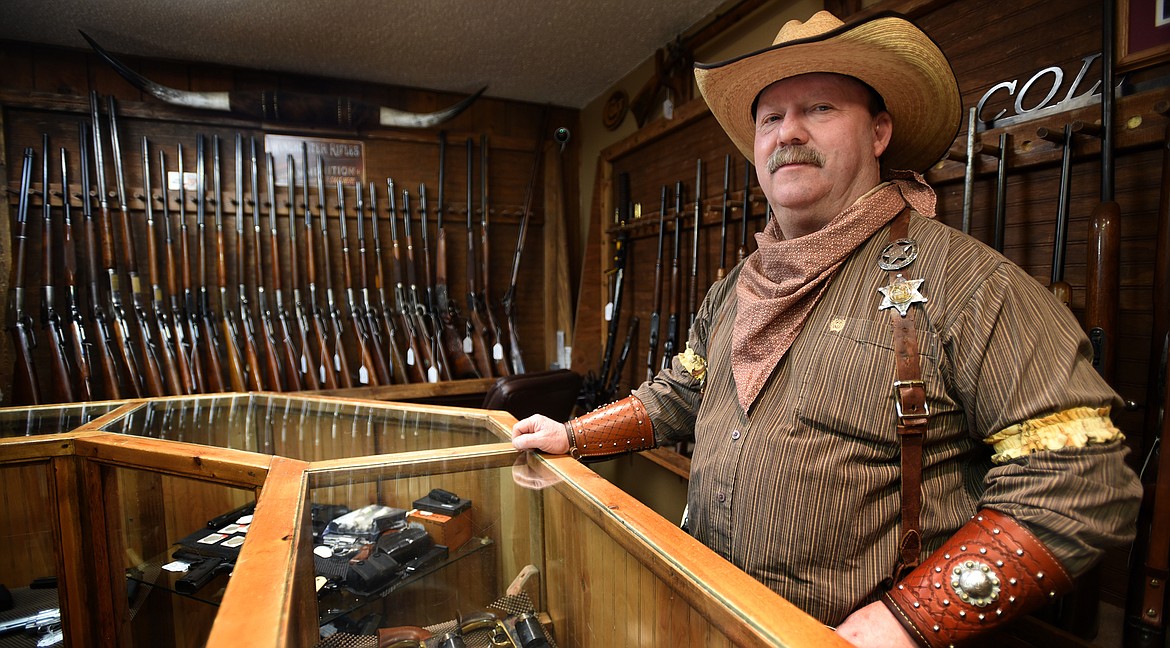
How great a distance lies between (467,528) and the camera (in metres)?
1.17

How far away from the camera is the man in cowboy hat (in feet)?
2.40

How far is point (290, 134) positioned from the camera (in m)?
3.44

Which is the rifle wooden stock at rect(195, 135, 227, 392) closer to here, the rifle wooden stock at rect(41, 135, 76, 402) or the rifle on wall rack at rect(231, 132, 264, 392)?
the rifle on wall rack at rect(231, 132, 264, 392)

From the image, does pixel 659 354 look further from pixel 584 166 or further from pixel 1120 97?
pixel 1120 97

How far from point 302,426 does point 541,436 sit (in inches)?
37.8

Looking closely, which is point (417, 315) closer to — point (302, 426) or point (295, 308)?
point (295, 308)

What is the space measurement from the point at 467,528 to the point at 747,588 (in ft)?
2.33

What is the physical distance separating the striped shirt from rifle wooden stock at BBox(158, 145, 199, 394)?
2968mm

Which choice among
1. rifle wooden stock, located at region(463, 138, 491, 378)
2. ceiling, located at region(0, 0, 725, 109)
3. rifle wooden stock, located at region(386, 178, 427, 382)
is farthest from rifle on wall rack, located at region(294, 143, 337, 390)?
rifle wooden stock, located at region(463, 138, 491, 378)

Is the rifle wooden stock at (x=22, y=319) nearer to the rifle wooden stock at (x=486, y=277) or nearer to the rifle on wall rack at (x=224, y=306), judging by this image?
the rifle on wall rack at (x=224, y=306)

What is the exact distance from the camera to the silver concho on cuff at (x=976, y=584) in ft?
2.36

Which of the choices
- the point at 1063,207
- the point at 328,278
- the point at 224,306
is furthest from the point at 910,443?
the point at 224,306

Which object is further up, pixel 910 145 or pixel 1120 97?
pixel 1120 97

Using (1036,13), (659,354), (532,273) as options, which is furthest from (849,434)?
(532,273)
